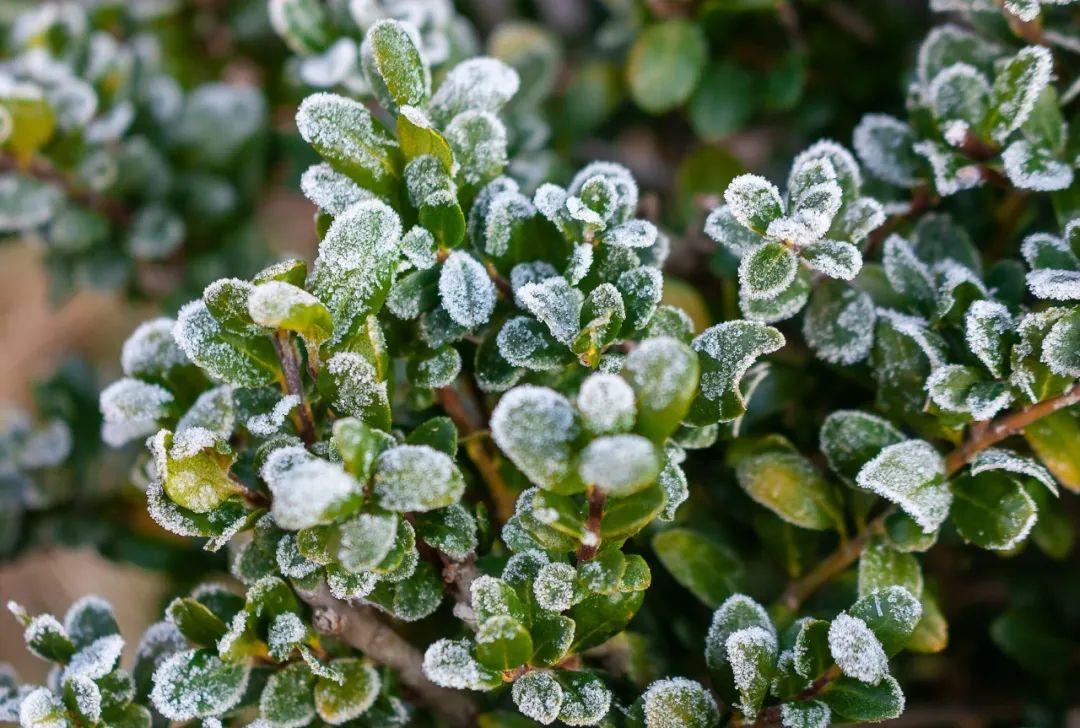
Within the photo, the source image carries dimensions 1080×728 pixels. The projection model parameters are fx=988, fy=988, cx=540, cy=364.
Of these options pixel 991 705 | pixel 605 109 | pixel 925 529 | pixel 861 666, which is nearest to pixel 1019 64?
pixel 925 529

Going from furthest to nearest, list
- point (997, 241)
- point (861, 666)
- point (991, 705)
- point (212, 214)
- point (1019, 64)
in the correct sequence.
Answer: point (212, 214) → point (991, 705) → point (997, 241) → point (1019, 64) → point (861, 666)

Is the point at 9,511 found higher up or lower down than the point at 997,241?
lower down

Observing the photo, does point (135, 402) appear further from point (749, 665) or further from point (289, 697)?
point (749, 665)

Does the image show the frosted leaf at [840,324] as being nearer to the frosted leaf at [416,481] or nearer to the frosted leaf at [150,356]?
the frosted leaf at [416,481]

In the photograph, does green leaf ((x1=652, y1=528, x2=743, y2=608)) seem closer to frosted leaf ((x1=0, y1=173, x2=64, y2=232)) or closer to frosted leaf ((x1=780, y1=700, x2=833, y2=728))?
frosted leaf ((x1=780, y1=700, x2=833, y2=728))

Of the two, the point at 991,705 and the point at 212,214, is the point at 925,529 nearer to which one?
the point at 991,705

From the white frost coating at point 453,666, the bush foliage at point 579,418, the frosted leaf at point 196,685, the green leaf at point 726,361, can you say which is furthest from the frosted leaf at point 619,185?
the frosted leaf at point 196,685

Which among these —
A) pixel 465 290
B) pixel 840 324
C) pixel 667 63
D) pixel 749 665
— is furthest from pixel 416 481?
Answer: pixel 667 63
